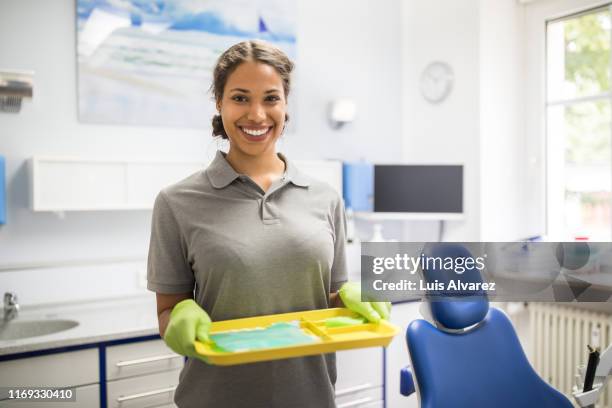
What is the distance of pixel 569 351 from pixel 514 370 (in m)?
1.22

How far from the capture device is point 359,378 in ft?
8.74

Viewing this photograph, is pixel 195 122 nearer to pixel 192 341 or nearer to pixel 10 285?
pixel 10 285

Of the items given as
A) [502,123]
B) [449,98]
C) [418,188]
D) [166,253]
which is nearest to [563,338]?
[418,188]

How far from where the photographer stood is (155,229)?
1208 millimetres

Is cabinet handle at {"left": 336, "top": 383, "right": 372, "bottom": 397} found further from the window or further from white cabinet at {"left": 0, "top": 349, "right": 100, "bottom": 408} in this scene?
the window

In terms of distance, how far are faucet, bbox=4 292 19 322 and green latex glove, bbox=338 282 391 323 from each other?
1.68 meters

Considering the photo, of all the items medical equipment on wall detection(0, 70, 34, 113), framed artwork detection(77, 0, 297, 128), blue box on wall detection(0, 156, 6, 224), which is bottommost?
blue box on wall detection(0, 156, 6, 224)

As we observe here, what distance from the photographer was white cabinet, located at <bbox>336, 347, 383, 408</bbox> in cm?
262

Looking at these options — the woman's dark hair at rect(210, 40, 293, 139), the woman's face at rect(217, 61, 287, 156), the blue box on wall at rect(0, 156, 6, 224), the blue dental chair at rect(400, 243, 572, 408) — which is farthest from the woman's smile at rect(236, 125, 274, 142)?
the blue box on wall at rect(0, 156, 6, 224)

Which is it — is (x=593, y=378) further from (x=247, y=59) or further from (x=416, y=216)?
(x=416, y=216)

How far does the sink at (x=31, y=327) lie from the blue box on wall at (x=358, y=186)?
1.63m

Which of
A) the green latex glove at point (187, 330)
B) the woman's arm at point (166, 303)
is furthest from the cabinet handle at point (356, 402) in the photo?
the green latex glove at point (187, 330)

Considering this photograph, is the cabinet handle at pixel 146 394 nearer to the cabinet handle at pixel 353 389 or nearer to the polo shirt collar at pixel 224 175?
the cabinet handle at pixel 353 389

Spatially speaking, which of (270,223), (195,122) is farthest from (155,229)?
(195,122)
